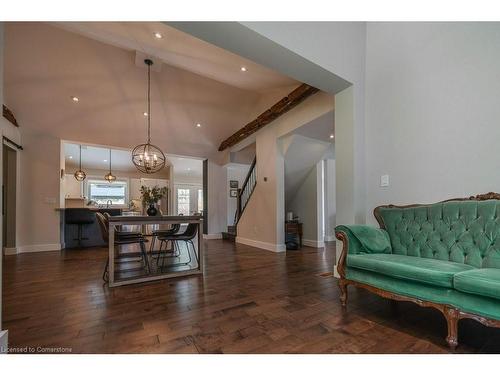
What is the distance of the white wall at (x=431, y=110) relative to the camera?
222 cm

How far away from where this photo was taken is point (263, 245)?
547 cm

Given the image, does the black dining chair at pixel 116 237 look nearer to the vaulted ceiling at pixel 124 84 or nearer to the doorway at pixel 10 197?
the vaulted ceiling at pixel 124 84

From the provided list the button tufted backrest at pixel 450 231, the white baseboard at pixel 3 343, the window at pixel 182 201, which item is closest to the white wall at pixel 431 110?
the button tufted backrest at pixel 450 231

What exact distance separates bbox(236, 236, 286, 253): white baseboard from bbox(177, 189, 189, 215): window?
574 cm

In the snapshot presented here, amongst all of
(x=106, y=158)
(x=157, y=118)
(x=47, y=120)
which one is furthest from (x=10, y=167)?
(x=106, y=158)

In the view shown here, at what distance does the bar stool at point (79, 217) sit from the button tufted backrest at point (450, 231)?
20.3 feet

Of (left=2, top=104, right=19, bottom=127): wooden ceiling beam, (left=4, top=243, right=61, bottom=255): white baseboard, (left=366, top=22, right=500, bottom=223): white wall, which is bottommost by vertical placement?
(left=4, top=243, right=61, bottom=255): white baseboard

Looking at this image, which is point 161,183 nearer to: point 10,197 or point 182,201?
point 182,201

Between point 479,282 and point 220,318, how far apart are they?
1.81 m

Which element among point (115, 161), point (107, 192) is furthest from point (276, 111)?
point (107, 192)

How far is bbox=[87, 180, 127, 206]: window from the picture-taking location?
415 inches

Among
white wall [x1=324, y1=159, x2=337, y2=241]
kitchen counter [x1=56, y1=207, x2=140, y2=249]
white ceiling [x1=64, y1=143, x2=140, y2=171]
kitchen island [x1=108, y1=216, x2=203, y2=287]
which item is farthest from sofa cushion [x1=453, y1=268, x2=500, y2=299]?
white ceiling [x1=64, y1=143, x2=140, y2=171]

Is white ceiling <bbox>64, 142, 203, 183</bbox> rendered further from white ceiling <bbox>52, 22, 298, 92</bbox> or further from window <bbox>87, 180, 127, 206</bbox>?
white ceiling <bbox>52, 22, 298, 92</bbox>
